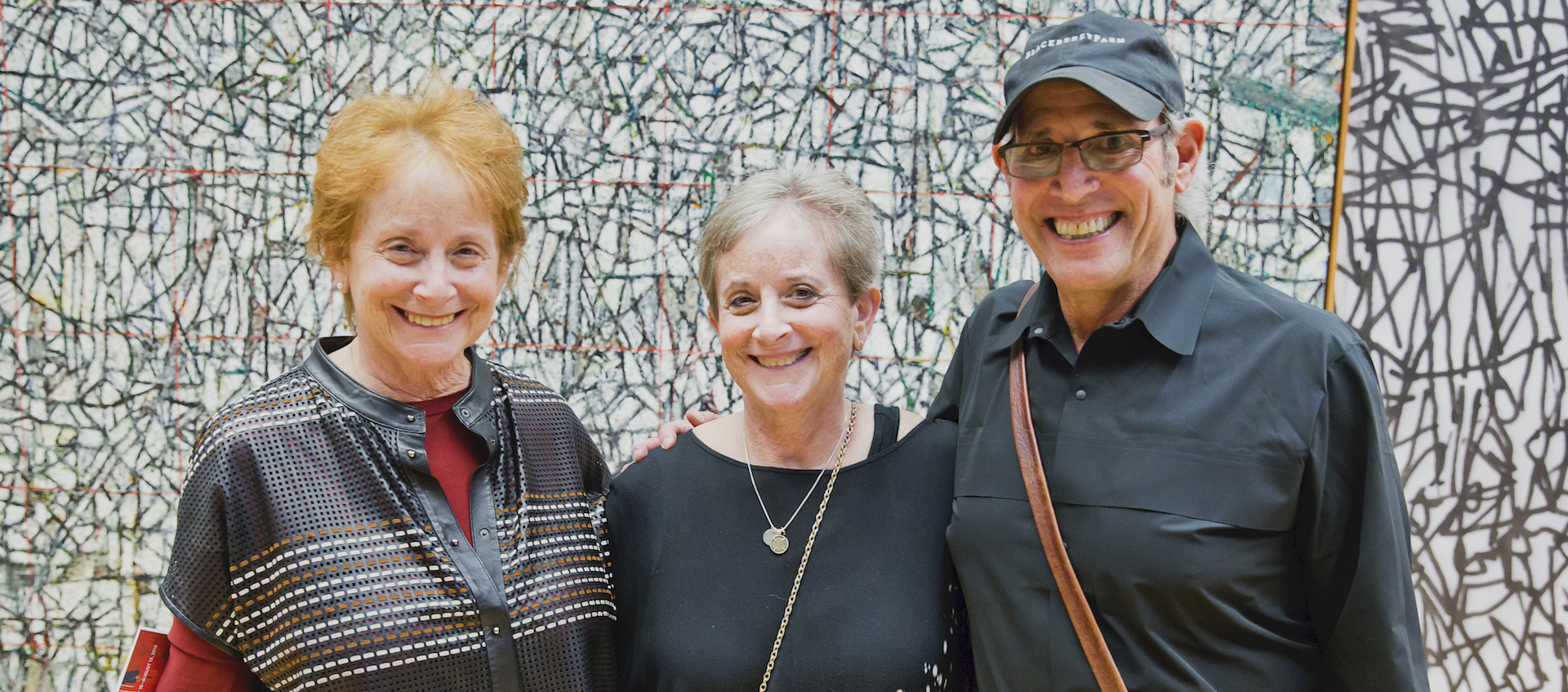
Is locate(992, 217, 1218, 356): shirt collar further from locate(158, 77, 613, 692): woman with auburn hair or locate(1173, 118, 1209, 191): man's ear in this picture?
locate(158, 77, 613, 692): woman with auburn hair

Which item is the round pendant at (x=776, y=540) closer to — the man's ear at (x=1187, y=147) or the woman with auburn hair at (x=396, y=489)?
the woman with auburn hair at (x=396, y=489)

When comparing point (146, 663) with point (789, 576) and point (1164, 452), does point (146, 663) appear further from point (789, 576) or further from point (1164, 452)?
point (1164, 452)

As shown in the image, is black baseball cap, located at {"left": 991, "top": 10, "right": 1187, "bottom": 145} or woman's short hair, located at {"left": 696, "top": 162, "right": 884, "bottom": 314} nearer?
black baseball cap, located at {"left": 991, "top": 10, "right": 1187, "bottom": 145}

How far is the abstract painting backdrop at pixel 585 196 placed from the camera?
8.99 ft

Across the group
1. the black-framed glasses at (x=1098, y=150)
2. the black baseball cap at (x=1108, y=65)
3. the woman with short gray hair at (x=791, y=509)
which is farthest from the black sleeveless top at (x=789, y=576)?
the black baseball cap at (x=1108, y=65)

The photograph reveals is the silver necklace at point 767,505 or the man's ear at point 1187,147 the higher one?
the man's ear at point 1187,147

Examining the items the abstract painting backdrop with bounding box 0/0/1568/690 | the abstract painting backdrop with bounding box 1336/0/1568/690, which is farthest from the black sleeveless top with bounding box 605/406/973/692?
the abstract painting backdrop with bounding box 1336/0/1568/690

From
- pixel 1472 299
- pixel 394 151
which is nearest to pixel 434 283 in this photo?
pixel 394 151

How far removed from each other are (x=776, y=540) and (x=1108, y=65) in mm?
1095

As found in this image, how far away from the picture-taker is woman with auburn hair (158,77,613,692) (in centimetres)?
149

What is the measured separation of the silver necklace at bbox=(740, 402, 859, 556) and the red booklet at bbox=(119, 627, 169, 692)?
1099 mm

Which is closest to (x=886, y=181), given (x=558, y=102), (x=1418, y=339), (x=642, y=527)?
(x=558, y=102)

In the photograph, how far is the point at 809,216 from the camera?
1.82m

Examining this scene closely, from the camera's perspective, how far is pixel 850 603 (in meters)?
1.72
